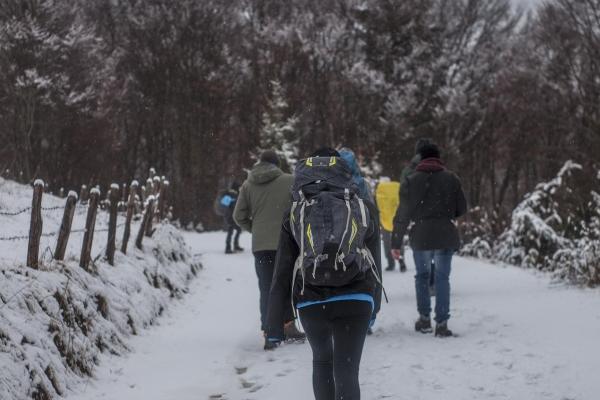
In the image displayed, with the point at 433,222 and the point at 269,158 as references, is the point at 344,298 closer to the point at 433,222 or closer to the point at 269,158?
the point at 433,222

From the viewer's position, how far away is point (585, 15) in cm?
1900

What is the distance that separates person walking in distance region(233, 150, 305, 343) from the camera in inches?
276

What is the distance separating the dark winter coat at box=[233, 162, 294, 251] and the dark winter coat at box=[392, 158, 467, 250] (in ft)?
4.27

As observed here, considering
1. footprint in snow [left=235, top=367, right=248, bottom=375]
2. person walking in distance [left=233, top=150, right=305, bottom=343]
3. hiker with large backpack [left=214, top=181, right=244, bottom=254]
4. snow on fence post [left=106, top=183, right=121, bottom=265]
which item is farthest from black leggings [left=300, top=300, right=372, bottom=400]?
hiker with large backpack [left=214, top=181, right=244, bottom=254]

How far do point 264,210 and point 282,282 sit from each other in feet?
10.0

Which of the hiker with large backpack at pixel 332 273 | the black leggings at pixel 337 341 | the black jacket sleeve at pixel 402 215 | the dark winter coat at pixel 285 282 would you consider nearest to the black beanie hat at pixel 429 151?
the black jacket sleeve at pixel 402 215

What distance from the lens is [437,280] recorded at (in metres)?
7.23

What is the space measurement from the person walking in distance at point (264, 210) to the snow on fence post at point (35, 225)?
6.46 ft

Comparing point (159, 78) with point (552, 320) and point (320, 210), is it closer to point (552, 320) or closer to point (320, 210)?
point (552, 320)

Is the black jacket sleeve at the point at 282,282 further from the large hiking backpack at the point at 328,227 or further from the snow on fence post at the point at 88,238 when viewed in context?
the snow on fence post at the point at 88,238

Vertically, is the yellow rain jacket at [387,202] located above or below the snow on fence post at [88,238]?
above

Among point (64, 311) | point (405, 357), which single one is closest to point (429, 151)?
point (405, 357)

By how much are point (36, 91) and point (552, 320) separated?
65.3ft

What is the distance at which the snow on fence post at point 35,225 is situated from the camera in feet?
19.8
